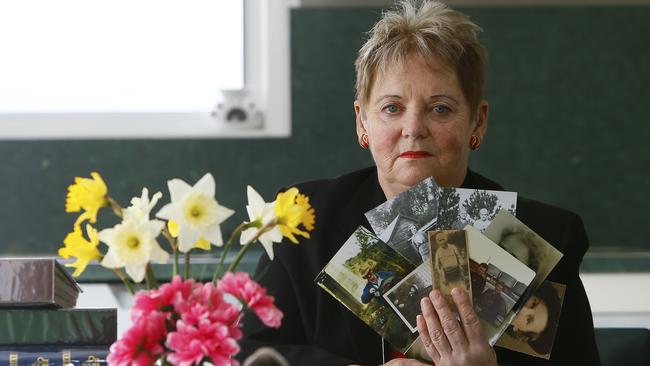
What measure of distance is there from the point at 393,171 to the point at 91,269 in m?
1.35

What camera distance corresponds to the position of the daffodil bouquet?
1.09 meters

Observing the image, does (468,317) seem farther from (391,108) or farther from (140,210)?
(140,210)

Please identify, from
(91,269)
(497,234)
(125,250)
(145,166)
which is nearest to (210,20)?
(145,166)

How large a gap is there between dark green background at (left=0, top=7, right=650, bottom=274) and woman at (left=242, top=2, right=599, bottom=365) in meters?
1.74

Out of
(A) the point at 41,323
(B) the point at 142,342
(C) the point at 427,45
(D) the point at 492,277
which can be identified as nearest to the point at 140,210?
(B) the point at 142,342

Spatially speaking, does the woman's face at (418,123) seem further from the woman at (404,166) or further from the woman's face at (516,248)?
the woman's face at (516,248)

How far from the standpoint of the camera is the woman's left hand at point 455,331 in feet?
4.99

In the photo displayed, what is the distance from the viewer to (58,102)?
12.7ft

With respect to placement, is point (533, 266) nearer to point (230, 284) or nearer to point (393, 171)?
point (393, 171)

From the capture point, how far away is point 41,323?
4.38ft

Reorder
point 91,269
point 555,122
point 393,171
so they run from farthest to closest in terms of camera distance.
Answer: point 555,122
point 91,269
point 393,171

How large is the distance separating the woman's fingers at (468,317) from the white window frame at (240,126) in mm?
2228

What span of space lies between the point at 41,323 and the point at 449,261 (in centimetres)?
57

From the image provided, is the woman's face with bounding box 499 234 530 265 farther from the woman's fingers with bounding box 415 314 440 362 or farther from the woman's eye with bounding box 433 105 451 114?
the woman's eye with bounding box 433 105 451 114
